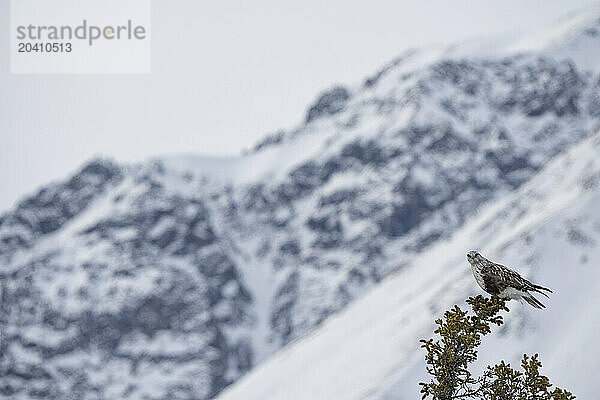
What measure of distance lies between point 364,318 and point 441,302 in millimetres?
28045

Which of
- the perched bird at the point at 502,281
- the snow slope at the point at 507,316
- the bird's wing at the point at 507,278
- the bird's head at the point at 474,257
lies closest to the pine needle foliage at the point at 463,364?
the perched bird at the point at 502,281

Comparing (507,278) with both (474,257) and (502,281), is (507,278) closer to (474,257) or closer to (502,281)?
(502,281)

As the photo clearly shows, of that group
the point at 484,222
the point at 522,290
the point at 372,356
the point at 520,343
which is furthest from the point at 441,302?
the point at 522,290

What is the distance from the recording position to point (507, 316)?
98.1 metres

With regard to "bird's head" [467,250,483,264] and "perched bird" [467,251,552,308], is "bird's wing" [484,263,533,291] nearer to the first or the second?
"perched bird" [467,251,552,308]

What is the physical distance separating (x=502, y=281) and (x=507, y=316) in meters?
87.9

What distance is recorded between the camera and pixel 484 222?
144500 millimetres

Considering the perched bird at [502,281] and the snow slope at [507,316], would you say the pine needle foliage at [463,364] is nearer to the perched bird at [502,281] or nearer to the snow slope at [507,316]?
the perched bird at [502,281]

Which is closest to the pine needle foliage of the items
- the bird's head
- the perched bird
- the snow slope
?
the perched bird

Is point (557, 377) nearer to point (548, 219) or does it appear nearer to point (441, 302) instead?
point (441, 302)

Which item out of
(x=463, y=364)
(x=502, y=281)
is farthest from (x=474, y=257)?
(x=463, y=364)

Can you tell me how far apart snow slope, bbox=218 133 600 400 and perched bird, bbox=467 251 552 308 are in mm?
70350

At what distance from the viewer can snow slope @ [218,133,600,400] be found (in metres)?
87.8

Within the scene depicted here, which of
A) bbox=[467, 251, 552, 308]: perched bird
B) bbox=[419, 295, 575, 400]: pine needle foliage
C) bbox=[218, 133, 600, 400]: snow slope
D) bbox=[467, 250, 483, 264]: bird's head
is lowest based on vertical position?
bbox=[419, 295, 575, 400]: pine needle foliage
